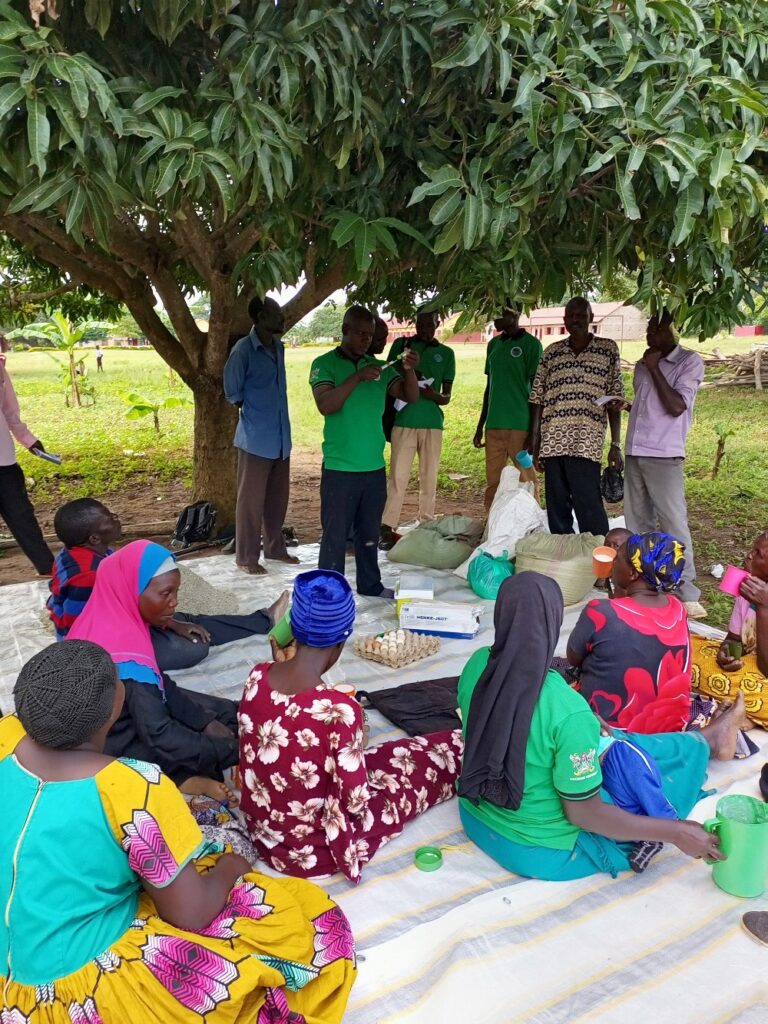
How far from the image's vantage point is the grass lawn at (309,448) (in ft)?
21.6

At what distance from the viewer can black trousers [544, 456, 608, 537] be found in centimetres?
454

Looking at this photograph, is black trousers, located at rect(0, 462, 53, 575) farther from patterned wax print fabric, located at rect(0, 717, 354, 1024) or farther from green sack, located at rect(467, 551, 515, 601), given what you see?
patterned wax print fabric, located at rect(0, 717, 354, 1024)

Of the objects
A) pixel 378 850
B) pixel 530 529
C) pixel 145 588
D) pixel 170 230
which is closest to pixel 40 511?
pixel 170 230

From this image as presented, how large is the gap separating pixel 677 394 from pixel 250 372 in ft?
7.82

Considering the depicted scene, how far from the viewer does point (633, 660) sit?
2.37 metres

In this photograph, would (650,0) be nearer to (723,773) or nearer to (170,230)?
(723,773)

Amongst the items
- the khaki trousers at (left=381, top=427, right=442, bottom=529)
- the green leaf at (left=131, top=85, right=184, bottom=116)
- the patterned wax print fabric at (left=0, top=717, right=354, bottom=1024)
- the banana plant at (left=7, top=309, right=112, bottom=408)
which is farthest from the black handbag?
the banana plant at (left=7, top=309, right=112, bottom=408)

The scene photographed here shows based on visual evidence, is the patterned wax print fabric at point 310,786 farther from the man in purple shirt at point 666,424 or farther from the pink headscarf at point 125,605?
the man in purple shirt at point 666,424

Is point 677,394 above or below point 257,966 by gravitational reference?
above

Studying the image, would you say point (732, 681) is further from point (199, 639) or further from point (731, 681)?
point (199, 639)

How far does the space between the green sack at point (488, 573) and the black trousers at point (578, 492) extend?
0.53m

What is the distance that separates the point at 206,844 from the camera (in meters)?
1.65

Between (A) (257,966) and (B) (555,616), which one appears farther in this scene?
(B) (555,616)

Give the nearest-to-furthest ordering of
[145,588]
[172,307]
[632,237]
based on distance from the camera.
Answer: [145,588]
[632,237]
[172,307]
